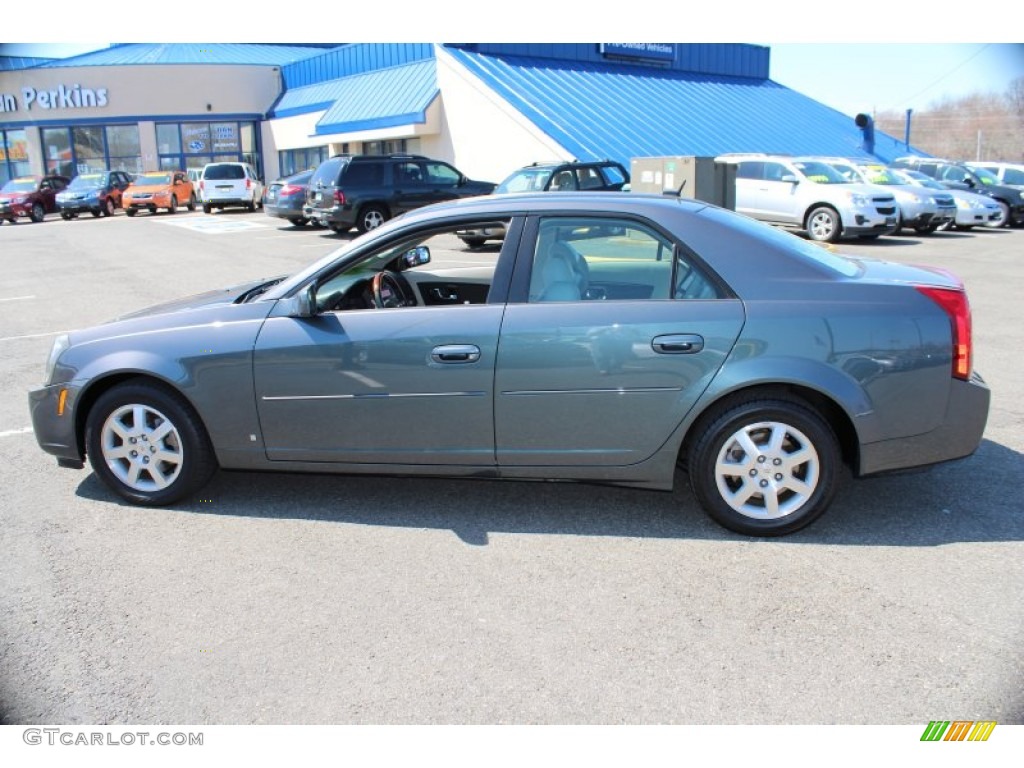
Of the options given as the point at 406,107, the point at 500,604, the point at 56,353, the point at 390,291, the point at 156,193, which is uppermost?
the point at 406,107

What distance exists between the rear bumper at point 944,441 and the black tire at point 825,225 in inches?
557

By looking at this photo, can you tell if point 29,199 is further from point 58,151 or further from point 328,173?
point 328,173

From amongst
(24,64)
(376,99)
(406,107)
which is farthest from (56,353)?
(24,64)

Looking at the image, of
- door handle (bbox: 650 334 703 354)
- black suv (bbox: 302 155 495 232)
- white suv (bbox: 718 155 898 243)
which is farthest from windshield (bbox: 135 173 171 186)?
door handle (bbox: 650 334 703 354)

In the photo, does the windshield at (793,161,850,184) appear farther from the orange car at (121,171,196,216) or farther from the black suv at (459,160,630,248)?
the orange car at (121,171,196,216)

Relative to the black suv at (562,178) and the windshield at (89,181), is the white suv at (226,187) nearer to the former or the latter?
the windshield at (89,181)

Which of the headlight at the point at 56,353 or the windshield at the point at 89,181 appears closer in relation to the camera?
the headlight at the point at 56,353

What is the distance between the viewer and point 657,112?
91.5ft

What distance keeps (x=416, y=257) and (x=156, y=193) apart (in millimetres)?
29700

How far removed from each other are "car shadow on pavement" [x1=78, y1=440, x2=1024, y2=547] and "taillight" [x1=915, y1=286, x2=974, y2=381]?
78 centimetres

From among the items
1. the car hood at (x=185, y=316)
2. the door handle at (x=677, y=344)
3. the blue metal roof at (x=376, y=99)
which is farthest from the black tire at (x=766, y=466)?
the blue metal roof at (x=376, y=99)

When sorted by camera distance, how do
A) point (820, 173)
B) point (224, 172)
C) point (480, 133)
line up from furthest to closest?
point (224, 172), point (480, 133), point (820, 173)

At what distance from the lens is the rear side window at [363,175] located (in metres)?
19.5

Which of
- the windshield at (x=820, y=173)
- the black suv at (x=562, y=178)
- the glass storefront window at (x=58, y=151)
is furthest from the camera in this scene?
the glass storefront window at (x=58, y=151)
